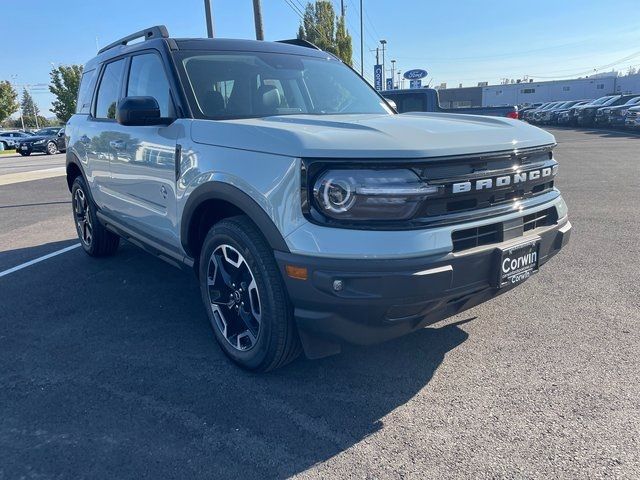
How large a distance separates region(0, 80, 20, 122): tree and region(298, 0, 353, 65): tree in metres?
32.9

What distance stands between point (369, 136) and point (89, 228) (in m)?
4.10

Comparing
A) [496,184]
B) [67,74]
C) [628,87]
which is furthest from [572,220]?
[628,87]

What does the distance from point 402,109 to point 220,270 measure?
30.3ft

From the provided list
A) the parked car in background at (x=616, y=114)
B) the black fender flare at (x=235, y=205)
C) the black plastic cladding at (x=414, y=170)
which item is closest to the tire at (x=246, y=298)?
the black fender flare at (x=235, y=205)

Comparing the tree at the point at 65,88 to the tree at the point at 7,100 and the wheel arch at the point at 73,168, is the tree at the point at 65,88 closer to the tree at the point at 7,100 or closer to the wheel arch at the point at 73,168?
the tree at the point at 7,100

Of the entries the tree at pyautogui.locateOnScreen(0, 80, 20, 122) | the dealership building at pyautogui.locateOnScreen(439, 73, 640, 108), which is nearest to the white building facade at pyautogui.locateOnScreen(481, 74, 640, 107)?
the dealership building at pyautogui.locateOnScreen(439, 73, 640, 108)

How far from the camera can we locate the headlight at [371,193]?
7.72 ft

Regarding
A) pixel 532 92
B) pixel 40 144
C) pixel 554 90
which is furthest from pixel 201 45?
pixel 554 90

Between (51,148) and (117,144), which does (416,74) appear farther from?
(117,144)

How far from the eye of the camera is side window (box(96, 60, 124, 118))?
4.46 m

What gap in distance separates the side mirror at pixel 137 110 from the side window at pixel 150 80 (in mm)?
205

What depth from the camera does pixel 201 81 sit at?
3486 millimetres

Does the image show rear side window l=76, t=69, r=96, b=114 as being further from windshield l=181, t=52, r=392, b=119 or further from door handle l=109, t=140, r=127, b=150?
windshield l=181, t=52, r=392, b=119

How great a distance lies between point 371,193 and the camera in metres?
2.35
